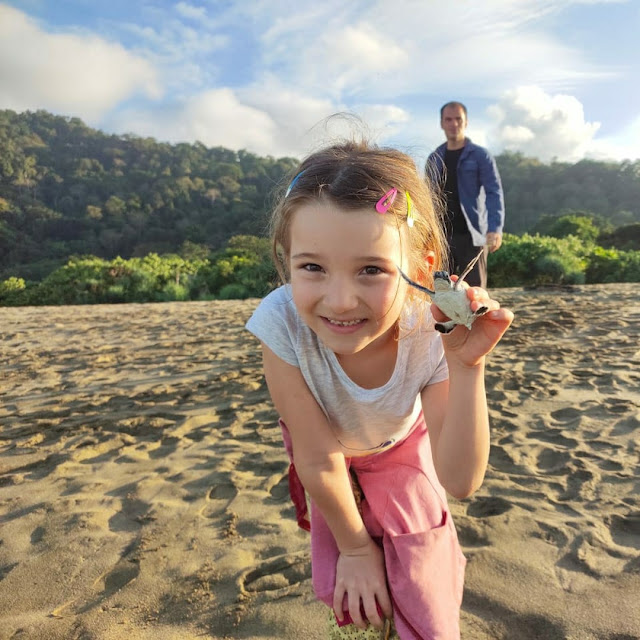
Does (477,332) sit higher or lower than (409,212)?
lower

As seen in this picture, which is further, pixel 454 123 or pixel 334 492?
pixel 454 123

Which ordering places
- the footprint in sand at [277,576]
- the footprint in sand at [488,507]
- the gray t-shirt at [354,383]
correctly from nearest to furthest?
the gray t-shirt at [354,383]
the footprint in sand at [277,576]
the footprint in sand at [488,507]

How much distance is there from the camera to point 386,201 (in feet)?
3.72

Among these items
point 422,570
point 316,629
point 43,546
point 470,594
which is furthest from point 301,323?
point 43,546

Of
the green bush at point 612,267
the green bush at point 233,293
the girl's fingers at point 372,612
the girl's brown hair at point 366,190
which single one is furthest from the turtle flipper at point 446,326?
the green bush at point 612,267

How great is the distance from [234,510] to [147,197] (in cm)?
5413

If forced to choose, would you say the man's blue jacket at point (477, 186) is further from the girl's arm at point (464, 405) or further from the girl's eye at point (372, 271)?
the girl's eye at point (372, 271)

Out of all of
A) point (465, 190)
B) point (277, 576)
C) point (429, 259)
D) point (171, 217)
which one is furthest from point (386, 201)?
point (171, 217)

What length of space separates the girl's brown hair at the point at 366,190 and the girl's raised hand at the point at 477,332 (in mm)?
242

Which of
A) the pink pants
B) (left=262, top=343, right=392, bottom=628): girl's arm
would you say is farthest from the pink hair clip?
the pink pants

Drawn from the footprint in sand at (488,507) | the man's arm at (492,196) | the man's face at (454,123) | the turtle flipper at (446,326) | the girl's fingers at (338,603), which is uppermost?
the man's face at (454,123)

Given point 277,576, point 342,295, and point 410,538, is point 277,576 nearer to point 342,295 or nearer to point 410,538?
point 410,538

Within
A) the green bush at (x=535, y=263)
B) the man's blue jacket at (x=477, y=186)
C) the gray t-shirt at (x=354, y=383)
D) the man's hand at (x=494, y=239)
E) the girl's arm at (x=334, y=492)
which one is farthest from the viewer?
the green bush at (x=535, y=263)

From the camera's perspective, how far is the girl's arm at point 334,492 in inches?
47.5
